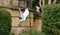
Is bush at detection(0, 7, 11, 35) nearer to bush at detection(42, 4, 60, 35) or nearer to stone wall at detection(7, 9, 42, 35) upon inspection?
bush at detection(42, 4, 60, 35)

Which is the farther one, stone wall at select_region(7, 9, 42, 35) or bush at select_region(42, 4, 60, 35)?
stone wall at select_region(7, 9, 42, 35)

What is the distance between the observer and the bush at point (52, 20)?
11.0 m

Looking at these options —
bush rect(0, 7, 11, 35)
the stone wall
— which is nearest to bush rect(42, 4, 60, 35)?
bush rect(0, 7, 11, 35)

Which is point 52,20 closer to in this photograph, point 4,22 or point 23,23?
point 4,22

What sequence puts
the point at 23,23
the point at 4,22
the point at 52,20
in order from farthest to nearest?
the point at 23,23 → the point at 52,20 → the point at 4,22

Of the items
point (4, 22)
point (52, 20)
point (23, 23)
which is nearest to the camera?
point (4, 22)

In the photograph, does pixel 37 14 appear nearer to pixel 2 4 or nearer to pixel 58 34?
pixel 2 4

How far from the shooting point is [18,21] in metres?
16.1

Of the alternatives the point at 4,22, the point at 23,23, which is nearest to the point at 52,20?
the point at 4,22

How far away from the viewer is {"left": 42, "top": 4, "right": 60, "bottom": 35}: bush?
11.0 metres

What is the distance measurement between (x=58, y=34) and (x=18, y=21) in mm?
5374

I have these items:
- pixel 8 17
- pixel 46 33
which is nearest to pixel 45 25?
pixel 46 33

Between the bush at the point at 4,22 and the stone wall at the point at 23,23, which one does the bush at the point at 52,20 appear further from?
the stone wall at the point at 23,23

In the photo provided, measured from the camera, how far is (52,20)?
1100 cm
